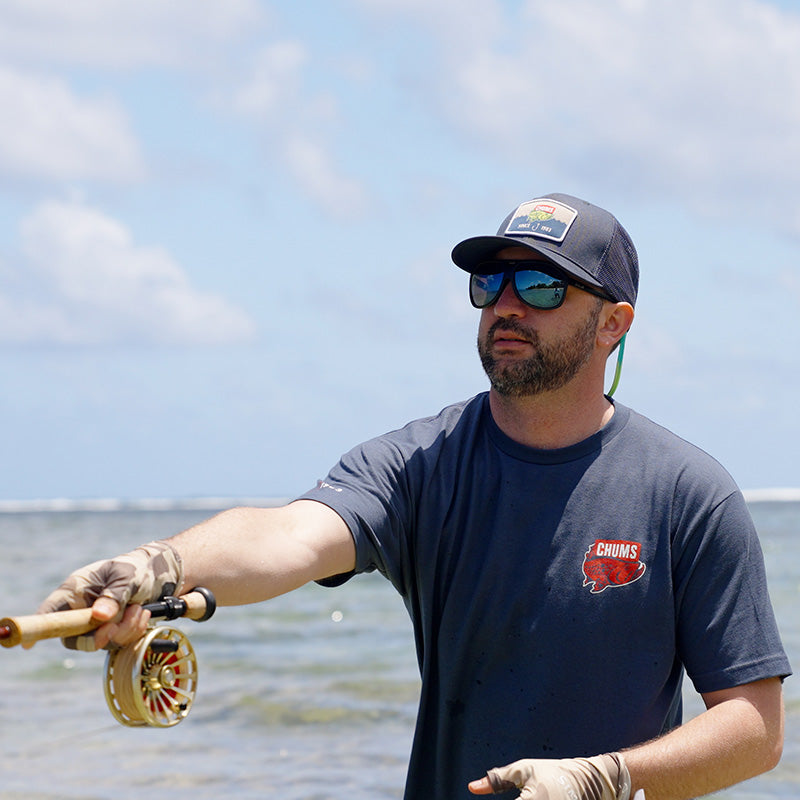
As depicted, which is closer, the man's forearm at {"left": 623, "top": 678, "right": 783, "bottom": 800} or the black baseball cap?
the man's forearm at {"left": 623, "top": 678, "right": 783, "bottom": 800}

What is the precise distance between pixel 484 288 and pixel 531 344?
9.4 inches

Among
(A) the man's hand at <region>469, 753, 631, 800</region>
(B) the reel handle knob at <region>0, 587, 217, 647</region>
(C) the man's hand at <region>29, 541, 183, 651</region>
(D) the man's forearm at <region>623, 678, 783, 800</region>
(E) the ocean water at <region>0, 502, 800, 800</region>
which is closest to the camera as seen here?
(B) the reel handle knob at <region>0, 587, 217, 647</region>

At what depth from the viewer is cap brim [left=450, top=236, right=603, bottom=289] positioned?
11.6 ft

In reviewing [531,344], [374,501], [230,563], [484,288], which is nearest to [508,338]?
[531,344]

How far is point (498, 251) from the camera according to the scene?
12.1ft

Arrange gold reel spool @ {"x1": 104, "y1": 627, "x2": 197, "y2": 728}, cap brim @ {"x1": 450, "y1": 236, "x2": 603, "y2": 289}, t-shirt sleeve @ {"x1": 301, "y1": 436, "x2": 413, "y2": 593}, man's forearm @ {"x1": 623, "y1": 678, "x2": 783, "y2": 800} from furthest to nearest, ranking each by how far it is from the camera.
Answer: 1. cap brim @ {"x1": 450, "y1": 236, "x2": 603, "y2": 289}
2. t-shirt sleeve @ {"x1": 301, "y1": 436, "x2": 413, "y2": 593}
3. man's forearm @ {"x1": 623, "y1": 678, "x2": 783, "y2": 800}
4. gold reel spool @ {"x1": 104, "y1": 627, "x2": 197, "y2": 728}

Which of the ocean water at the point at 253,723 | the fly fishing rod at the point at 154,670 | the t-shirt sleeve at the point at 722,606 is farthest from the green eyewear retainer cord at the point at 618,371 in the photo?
the ocean water at the point at 253,723

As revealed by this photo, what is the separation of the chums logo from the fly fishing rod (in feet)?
3.78

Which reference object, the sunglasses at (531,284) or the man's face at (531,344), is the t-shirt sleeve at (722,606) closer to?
the man's face at (531,344)

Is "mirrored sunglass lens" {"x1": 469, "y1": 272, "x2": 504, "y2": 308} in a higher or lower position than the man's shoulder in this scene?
higher

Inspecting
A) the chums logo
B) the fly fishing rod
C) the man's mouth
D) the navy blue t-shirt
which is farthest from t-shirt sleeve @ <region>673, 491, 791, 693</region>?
the fly fishing rod

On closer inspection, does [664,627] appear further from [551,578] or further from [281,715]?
[281,715]

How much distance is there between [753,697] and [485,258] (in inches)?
57.6

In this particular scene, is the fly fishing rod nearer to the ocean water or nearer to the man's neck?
the man's neck
